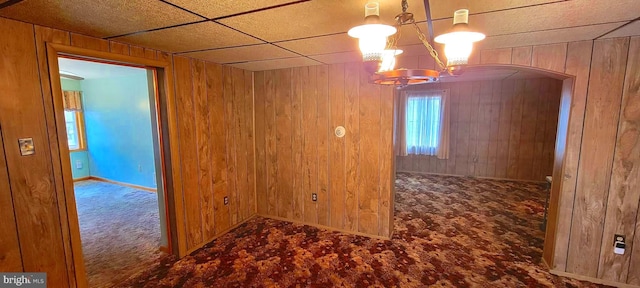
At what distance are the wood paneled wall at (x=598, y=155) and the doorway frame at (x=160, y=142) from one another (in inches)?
122

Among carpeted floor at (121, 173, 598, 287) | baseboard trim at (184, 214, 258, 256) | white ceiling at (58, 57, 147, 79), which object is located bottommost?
carpeted floor at (121, 173, 598, 287)

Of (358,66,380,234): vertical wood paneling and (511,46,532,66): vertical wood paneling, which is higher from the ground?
(511,46,532,66): vertical wood paneling

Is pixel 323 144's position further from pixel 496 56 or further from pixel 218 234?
pixel 496 56

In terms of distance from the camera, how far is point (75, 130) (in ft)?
18.9

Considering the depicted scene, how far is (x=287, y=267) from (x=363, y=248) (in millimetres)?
879

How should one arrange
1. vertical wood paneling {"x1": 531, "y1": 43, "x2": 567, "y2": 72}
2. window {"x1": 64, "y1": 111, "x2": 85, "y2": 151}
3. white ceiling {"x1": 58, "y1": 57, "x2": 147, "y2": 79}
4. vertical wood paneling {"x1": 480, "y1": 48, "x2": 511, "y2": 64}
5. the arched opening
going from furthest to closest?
window {"x1": 64, "y1": 111, "x2": 85, "y2": 151} < the arched opening < white ceiling {"x1": 58, "y1": 57, "x2": 147, "y2": 79} < vertical wood paneling {"x1": 480, "y1": 48, "x2": 511, "y2": 64} < vertical wood paneling {"x1": 531, "y1": 43, "x2": 567, "y2": 72}

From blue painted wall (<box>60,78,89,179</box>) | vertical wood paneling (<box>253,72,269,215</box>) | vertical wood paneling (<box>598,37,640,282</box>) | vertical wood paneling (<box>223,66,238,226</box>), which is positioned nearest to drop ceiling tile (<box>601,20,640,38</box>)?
vertical wood paneling (<box>598,37,640,282</box>)

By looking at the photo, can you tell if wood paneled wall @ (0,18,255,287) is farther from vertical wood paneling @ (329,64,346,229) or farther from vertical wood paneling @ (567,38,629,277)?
vertical wood paneling @ (567,38,629,277)

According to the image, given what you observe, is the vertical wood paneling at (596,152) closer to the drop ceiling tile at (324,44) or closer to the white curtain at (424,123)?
the drop ceiling tile at (324,44)

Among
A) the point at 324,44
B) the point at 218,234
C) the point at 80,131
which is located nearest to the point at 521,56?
the point at 324,44

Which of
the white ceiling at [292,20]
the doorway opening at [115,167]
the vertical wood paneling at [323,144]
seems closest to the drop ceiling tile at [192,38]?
the white ceiling at [292,20]

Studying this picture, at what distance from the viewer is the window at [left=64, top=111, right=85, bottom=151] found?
224 inches

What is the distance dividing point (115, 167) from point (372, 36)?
6379mm

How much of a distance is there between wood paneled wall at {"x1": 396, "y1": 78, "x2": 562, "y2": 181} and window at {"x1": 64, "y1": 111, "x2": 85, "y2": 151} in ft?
25.4
